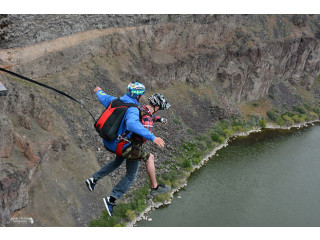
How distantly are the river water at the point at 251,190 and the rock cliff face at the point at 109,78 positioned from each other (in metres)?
3.00


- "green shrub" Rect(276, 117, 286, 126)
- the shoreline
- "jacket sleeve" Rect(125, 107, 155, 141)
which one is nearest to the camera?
"jacket sleeve" Rect(125, 107, 155, 141)

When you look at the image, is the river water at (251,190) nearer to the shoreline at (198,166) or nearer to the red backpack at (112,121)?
the shoreline at (198,166)

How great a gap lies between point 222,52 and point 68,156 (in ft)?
80.0

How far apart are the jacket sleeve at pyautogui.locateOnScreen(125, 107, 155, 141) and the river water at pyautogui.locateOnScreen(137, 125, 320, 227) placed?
15.4m

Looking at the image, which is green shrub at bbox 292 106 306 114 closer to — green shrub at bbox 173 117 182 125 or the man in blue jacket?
green shrub at bbox 173 117 182 125

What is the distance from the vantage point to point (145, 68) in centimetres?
3181

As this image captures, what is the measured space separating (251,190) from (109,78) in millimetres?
13161

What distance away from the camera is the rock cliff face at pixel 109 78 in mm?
16297

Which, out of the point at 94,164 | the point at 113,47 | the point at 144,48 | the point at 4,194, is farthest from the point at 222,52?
the point at 4,194

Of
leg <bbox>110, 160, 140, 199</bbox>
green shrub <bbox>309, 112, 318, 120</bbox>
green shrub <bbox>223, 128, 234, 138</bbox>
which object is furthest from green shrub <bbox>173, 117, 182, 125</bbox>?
leg <bbox>110, 160, 140, 199</bbox>

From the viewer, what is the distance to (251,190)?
26531 millimetres

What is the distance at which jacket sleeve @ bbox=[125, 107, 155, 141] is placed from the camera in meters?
6.29

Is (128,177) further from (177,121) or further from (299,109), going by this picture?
(299,109)

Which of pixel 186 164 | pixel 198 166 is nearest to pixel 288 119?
pixel 198 166
